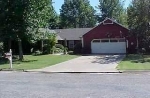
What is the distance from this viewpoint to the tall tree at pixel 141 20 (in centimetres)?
3943

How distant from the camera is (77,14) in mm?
94625

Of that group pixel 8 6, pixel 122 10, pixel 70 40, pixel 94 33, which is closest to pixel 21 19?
pixel 8 6

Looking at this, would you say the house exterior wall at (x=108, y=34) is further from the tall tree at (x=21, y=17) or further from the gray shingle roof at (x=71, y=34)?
the tall tree at (x=21, y=17)

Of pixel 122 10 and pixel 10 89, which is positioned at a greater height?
pixel 122 10

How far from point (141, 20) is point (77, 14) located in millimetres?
53870

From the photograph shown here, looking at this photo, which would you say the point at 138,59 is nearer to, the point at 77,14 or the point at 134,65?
the point at 134,65

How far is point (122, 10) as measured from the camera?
93.6m

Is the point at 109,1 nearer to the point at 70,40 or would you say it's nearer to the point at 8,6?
the point at 70,40

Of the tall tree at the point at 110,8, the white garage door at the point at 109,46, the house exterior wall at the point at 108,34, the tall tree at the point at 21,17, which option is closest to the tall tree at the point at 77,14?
the tall tree at the point at 110,8

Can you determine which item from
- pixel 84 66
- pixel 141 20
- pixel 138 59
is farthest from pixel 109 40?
pixel 84 66

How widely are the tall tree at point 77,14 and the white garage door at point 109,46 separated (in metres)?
44.8

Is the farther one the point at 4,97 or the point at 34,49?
the point at 34,49

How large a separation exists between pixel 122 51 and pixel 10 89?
35.5 meters

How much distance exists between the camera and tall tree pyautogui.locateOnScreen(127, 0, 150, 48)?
129ft
